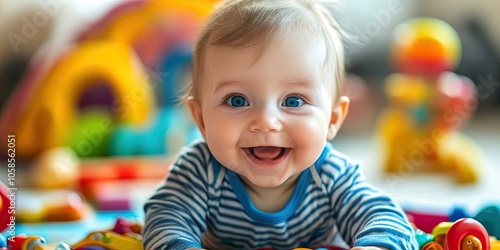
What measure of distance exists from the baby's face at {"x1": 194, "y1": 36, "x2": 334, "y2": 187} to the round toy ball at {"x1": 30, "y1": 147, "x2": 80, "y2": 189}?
3.12 feet

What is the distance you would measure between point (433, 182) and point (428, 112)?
19 cm

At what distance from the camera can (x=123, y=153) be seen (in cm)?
198

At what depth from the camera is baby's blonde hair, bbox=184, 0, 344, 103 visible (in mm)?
851

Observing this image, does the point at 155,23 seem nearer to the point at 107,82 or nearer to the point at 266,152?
the point at 107,82

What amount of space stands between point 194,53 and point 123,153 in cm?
110

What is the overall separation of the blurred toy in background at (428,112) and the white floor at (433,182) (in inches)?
1.8

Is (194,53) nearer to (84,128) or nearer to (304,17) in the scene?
(304,17)

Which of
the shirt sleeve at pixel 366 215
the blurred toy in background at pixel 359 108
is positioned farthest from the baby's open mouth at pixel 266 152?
the blurred toy in background at pixel 359 108

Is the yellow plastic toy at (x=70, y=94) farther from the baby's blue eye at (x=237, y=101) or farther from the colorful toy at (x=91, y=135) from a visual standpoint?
the baby's blue eye at (x=237, y=101)

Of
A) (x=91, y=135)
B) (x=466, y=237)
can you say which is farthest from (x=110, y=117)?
(x=466, y=237)

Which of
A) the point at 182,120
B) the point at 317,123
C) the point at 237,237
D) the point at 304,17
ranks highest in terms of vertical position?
the point at 304,17

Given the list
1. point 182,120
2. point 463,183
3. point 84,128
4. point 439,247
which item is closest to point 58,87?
point 84,128

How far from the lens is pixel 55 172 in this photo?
1756 mm

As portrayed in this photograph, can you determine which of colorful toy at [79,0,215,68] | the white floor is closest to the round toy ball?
colorful toy at [79,0,215,68]
